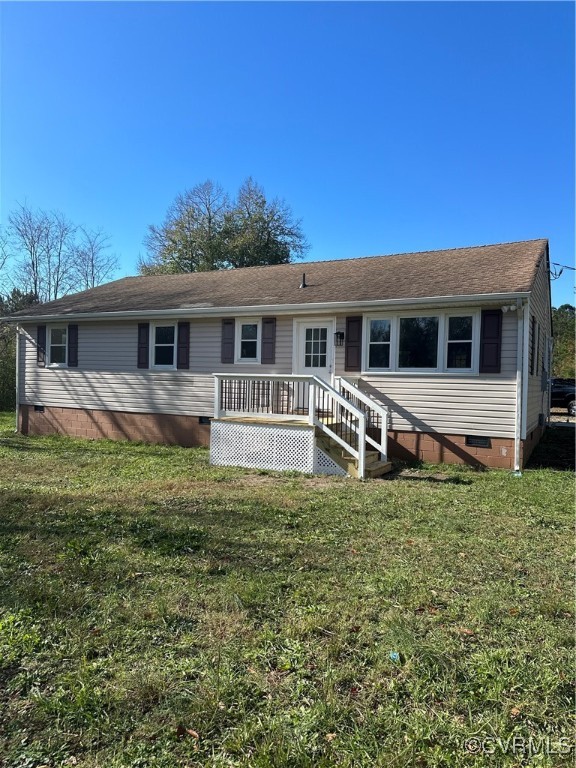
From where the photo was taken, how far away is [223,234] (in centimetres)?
3088

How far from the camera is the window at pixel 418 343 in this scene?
8922mm

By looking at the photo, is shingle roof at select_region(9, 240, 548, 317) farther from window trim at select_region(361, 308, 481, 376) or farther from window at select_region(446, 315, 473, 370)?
window at select_region(446, 315, 473, 370)

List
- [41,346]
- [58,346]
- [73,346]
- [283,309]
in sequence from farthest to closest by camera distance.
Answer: [41,346] → [58,346] → [73,346] → [283,309]

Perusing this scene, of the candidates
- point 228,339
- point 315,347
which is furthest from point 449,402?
point 228,339

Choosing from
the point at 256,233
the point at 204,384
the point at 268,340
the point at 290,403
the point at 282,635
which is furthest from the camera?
the point at 256,233

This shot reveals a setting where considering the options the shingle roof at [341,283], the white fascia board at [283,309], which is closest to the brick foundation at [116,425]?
the white fascia board at [283,309]

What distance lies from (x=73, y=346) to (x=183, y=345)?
3.62 m

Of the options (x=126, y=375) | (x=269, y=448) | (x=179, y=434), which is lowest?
(x=179, y=434)

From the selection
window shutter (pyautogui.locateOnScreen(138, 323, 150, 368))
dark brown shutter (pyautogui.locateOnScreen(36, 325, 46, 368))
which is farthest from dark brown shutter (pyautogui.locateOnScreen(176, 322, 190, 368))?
dark brown shutter (pyautogui.locateOnScreen(36, 325, 46, 368))

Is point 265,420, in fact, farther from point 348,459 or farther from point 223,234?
point 223,234

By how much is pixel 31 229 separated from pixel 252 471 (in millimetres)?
29413

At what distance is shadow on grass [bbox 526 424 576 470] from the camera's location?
9070mm

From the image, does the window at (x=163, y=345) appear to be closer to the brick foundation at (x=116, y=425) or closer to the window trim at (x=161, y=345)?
the window trim at (x=161, y=345)

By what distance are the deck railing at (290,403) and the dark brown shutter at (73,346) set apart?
5.46 meters
